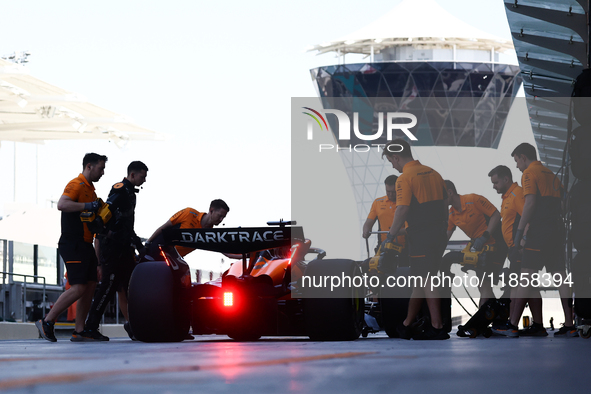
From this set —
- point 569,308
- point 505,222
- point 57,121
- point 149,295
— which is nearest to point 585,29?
point 505,222

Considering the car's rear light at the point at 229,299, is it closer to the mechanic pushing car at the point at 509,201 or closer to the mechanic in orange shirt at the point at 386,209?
the mechanic in orange shirt at the point at 386,209

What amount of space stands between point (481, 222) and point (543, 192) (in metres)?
1.22

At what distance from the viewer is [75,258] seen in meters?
7.50

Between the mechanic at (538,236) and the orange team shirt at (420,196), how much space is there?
3.38 ft

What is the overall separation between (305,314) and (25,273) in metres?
5.90

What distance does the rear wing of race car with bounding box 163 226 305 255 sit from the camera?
22.8 ft

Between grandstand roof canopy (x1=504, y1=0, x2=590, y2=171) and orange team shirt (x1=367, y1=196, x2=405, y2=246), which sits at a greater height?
grandstand roof canopy (x1=504, y1=0, x2=590, y2=171)

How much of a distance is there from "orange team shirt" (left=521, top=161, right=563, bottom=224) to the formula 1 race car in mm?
1764

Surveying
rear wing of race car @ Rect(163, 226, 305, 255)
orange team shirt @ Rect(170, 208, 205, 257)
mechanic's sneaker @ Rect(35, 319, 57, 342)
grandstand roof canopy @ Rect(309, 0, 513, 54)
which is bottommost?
mechanic's sneaker @ Rect(35, 319, 57, 342)

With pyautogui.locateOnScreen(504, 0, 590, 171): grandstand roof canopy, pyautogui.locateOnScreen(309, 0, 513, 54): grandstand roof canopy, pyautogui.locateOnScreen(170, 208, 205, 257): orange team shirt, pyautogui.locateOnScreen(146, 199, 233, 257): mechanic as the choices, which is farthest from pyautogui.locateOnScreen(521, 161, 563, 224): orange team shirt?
pyautogui.locateOnScreen(309, 0, 513, 54): grandstand roof canopy

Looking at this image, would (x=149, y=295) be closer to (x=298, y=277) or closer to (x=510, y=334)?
(x=298, y=277)

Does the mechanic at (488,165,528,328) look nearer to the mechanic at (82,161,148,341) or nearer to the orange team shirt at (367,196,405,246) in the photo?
the orange team shirt at (367,196,405,246)

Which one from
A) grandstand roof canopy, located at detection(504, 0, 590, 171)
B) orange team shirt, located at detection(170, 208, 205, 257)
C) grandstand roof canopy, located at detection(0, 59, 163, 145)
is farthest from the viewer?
grandstand roof canopy, located at detection(0, 59, 163, 145)

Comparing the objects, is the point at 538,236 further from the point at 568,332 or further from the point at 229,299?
the point at 229,299
